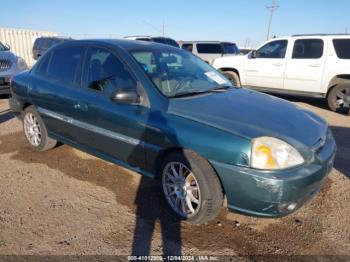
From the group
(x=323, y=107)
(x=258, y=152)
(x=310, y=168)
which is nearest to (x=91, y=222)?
(x=258, y=152)

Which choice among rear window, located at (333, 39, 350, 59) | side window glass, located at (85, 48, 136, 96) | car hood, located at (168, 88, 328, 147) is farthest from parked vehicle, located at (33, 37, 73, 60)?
car hood, located at (168, 88, 328, 147)

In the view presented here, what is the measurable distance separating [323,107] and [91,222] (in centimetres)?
774

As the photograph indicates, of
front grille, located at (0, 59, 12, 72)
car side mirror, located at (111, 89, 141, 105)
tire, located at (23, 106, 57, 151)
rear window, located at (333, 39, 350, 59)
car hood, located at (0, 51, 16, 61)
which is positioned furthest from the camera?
car hood, located at (0, 51, 16, 61)

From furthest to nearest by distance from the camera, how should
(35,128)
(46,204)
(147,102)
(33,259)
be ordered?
(35,128)
(46,204)
(147,102)
(33,259)

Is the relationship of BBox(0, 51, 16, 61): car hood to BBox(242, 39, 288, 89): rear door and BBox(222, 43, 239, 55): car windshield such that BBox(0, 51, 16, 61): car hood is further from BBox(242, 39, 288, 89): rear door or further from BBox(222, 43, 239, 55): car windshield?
BBox(222, 43, 239, 55): car windshield

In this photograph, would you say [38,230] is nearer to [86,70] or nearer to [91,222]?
[91,222]

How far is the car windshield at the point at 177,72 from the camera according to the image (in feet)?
11.9

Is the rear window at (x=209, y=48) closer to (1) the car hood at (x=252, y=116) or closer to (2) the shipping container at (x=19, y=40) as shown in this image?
(2) the shipping container at (x=19, y=40)

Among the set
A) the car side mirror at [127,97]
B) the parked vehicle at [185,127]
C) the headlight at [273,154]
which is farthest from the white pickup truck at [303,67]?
the car side mirror at [127,97]

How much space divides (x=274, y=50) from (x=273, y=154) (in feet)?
24.4

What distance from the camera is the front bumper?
273cm

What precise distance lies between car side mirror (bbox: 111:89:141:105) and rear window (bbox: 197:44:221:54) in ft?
42.2

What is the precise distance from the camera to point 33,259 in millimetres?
2750

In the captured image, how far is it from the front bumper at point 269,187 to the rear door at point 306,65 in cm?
634
